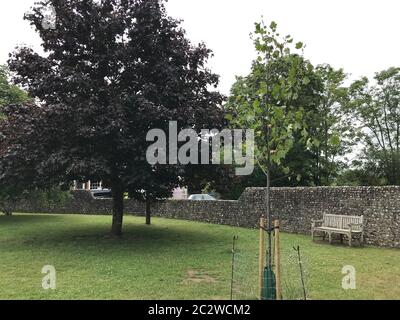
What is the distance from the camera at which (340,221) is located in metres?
15.1

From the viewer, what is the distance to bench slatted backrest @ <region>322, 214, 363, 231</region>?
14.4 metres

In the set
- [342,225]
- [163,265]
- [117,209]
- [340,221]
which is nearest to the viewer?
[163,265]

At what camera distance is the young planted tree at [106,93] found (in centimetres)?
1293

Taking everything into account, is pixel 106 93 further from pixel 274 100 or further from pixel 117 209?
pixel 274 100

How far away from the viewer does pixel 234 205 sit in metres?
21.4

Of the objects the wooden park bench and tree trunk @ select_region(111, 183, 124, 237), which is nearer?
the wooden park bench

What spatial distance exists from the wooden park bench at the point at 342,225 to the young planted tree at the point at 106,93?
6015 mm

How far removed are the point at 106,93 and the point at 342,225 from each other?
10180 millimetres

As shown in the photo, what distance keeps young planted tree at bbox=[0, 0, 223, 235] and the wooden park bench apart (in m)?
6.02

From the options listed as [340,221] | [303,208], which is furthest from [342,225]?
[303,208]

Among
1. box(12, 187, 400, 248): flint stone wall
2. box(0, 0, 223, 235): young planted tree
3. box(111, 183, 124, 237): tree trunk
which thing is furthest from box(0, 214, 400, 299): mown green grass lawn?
box(0, 0, 223, 235): young planted tree

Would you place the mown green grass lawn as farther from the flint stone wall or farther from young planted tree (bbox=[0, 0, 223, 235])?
young planted tree (bbox=[0, 0, 223, 235])

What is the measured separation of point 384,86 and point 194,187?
1038 inches

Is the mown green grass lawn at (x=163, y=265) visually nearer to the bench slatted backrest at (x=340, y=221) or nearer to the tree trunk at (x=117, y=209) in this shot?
the tree trunk at (x=117, y=209)
